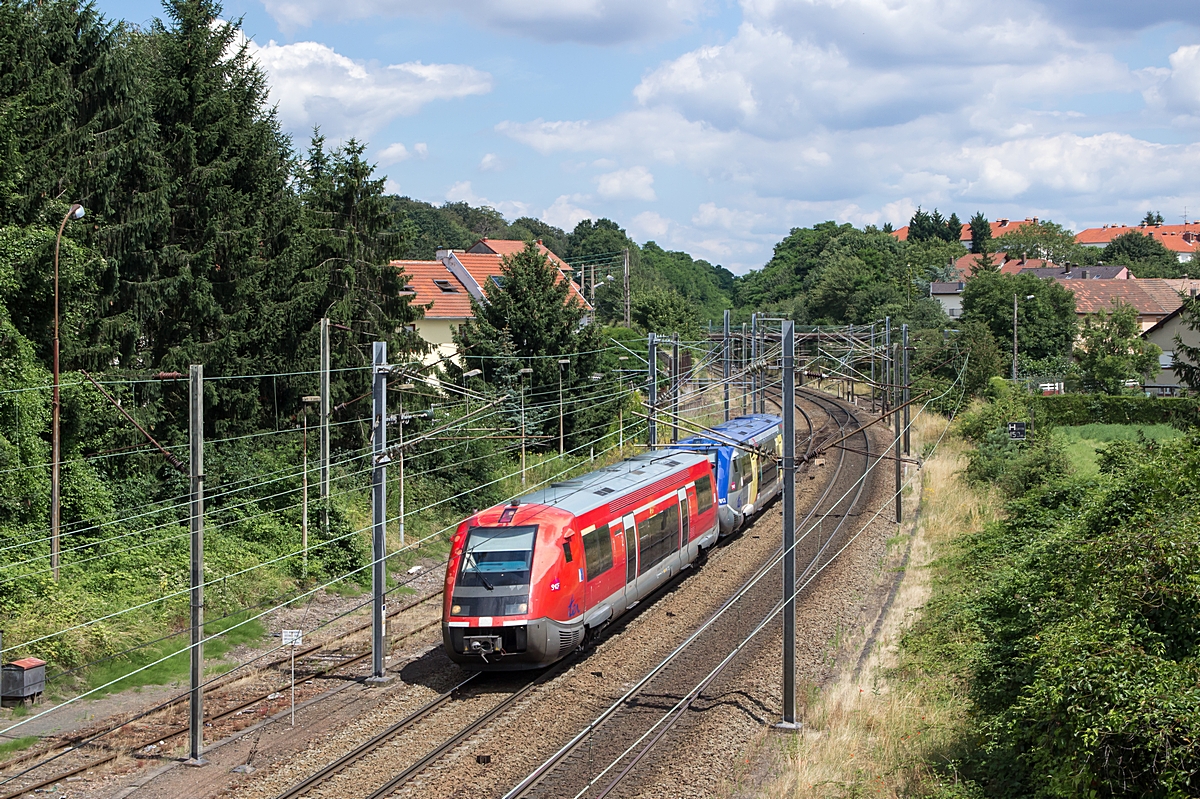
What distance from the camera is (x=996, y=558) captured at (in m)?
21.2

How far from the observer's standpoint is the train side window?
23562 millimetres

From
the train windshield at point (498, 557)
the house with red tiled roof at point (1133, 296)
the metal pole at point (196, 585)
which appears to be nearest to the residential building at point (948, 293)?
the house with red tiled roof at point (1133, 296)

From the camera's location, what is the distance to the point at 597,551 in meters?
18.0

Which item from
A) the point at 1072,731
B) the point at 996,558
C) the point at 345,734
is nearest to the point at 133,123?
the point at 345,734

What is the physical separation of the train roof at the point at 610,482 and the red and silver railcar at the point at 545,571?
4 centimetres

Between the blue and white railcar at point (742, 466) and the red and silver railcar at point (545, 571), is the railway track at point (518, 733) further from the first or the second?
the blue and white railcar at point (742, 466)

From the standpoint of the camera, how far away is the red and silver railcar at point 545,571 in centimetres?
1619

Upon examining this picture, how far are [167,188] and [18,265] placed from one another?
20.0 ft

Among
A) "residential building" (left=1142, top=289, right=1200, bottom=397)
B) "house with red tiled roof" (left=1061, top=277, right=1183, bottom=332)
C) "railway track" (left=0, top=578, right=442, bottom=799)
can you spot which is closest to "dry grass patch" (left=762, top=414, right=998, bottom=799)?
"railway track" (left=0, top=578, right=442, bottom=799)

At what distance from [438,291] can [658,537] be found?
3302cm

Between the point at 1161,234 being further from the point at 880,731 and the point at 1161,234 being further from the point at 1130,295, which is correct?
the point at 880,731

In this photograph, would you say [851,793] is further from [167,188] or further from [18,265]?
[167,188]

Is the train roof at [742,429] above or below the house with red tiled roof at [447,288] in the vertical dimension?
below

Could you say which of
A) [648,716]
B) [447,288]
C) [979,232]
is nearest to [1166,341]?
[447,288]
